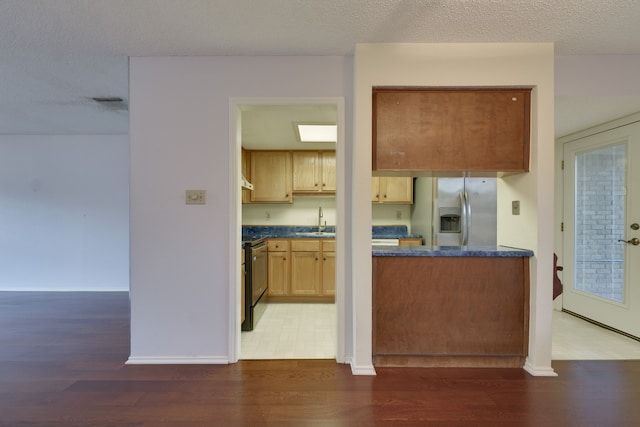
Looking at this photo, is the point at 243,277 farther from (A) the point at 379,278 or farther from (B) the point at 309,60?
(B) the point at 309,60

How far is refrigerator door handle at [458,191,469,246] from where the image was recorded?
366cm

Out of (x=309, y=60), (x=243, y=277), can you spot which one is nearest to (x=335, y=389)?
(x=243, y=277)

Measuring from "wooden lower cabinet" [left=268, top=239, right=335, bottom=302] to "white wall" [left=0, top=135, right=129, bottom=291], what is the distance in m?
2.18

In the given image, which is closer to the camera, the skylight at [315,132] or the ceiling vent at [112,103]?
the ceiling vent at [112,103]

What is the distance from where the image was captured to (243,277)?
125 inches

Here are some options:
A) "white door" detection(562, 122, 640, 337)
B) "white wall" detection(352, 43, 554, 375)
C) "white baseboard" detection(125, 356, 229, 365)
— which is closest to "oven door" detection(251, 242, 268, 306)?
"white baseboard" detection(125, 356, 229, 365)

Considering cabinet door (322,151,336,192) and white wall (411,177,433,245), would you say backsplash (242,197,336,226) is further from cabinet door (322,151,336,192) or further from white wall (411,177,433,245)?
white wall (411,177,433,245)

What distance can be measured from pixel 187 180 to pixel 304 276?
2.24m

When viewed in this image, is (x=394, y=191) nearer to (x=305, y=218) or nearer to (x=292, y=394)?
(x=305, y=218)

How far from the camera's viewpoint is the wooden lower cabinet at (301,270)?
13.8ft

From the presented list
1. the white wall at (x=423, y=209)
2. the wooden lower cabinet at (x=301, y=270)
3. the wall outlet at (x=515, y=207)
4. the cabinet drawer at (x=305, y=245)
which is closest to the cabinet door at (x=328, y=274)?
the wooden lower cabinet at (x=301, y=270)

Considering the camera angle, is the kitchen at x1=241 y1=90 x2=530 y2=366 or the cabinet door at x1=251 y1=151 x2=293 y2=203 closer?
the kitchen at x1=241 y1=90 x2=530 y2=366

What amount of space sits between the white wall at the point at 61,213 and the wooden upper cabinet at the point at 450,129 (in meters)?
3.94

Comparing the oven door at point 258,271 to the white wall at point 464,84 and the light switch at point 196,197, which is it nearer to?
the light switch at point 196,197
